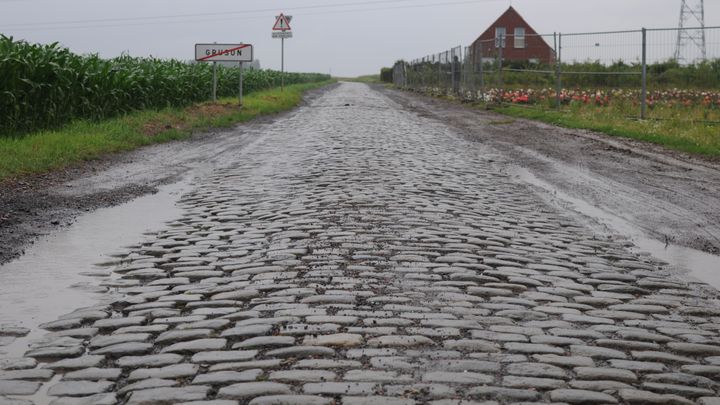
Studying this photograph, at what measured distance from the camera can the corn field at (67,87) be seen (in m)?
15.4

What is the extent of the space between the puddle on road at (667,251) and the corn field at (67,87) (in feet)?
35.9

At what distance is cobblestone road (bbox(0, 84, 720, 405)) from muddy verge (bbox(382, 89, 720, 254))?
89cm

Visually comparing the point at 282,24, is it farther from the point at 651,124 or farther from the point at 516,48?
the point at 651,124

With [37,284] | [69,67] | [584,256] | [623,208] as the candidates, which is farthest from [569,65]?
[37,284]

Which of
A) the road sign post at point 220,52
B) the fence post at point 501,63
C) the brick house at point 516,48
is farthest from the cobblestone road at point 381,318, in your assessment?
the fence post at point 501,63

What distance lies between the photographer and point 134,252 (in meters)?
6.72

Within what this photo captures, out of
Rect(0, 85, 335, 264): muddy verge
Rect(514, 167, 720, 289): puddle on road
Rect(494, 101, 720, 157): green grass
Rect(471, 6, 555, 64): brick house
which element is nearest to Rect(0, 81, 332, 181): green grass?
Rect(0, 85, 335, 264): muddy verge

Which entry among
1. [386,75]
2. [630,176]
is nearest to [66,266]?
[630,176]

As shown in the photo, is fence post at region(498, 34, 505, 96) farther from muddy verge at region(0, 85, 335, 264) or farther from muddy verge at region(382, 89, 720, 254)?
muddy verge at region(0, 85, 335, 264)

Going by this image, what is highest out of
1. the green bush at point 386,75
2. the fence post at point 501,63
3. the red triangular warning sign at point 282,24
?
the green bush at point 386,75

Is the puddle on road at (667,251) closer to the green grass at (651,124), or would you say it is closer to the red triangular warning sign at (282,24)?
the green grass at (651,124)

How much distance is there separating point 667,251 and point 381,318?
332cm

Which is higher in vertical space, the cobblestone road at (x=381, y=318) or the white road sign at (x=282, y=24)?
the white road sign at (x=282, y=24)

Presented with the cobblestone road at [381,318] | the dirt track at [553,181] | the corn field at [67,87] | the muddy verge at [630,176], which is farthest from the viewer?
the corn field at [67,87]
